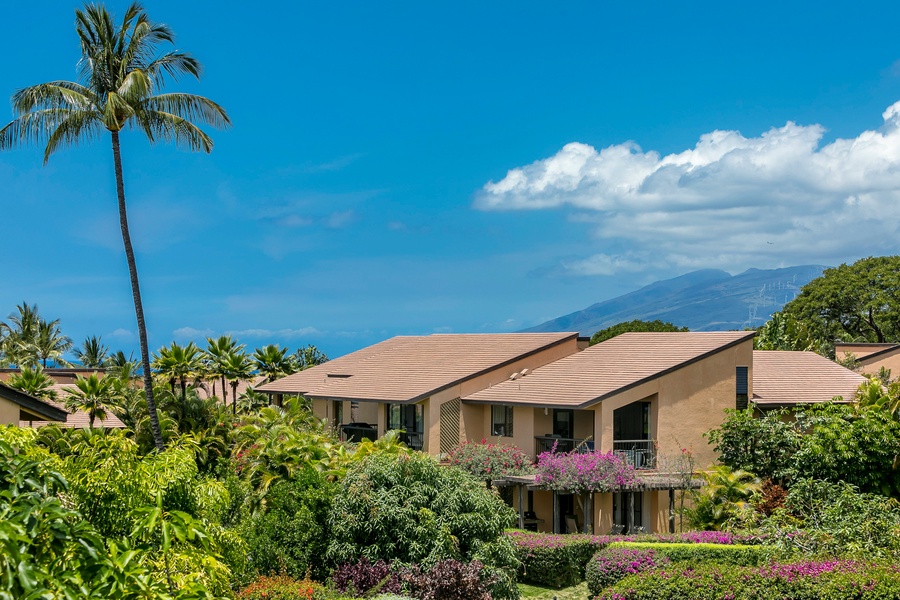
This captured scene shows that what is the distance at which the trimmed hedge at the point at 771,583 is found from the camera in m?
18.4

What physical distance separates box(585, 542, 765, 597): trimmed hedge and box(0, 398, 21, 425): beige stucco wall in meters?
15.7

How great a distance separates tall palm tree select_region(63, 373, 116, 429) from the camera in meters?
40.2

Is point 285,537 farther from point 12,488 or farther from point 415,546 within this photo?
point 12,488

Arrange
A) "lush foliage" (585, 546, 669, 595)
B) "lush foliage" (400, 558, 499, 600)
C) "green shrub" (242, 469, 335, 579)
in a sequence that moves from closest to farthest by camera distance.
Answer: "lush foliage" (400, 558, 499, 600) → "green shrub" (242, 469, 335, 579) → "lush foliage" (585, 546, 669, 595)

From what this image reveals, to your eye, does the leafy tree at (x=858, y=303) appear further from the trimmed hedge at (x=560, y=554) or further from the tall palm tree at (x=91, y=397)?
the tall palm tree at (x=91, y=397)

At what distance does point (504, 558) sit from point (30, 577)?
17.4 metres

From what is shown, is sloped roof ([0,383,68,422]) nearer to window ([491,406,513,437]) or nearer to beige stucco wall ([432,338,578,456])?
beige stucco wall ([432,338,578,456])

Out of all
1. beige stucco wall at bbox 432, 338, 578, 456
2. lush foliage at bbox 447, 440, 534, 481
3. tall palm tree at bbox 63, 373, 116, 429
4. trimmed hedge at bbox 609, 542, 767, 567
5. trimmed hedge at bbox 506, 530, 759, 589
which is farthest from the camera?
tall palm tree at bbox 63, 373, 116, 429

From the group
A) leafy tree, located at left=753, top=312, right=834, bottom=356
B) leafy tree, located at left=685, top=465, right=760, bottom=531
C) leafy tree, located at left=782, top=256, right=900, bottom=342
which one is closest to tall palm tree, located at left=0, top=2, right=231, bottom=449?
leafy tree, located at left=685, top=465, right=760, bottom=531

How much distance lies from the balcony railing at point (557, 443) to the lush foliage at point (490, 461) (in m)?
1.36

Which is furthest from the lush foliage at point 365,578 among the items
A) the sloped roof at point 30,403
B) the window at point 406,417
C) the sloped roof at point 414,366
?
the window at point 406,417

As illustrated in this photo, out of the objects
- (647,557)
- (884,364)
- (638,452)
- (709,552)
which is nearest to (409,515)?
(647,557)

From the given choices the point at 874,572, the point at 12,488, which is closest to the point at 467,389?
the point at 874,572

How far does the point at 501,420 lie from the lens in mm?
38312
